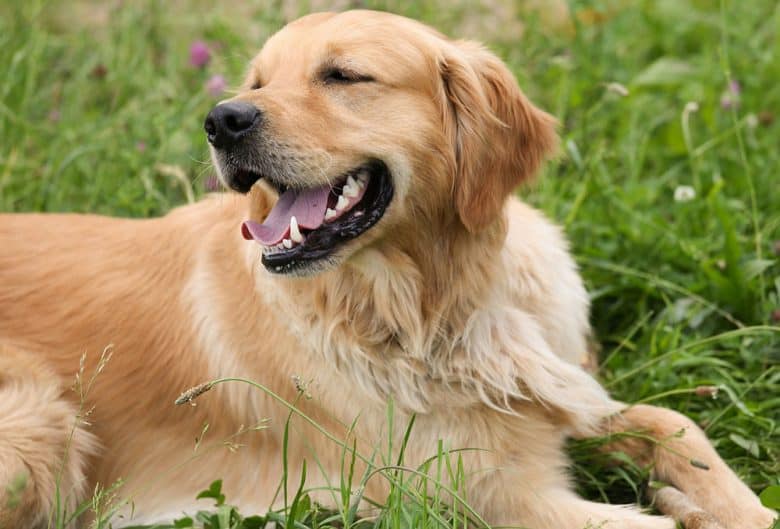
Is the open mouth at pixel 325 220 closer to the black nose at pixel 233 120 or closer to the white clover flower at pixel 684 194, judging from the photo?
the black nose at pixel 233 120

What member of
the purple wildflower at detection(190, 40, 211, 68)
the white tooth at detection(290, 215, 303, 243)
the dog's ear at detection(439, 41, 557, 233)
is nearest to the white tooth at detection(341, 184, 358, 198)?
the white tooth at detection(290, 215, 303, 243)

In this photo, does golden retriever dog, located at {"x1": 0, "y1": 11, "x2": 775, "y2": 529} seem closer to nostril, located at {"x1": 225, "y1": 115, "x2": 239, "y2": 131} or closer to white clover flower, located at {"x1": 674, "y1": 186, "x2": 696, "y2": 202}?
nostril, located at {"x1": 225, "y1": 115, "x2": 239, "y2": 131}

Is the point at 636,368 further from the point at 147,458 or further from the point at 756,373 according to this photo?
the point at 147,458

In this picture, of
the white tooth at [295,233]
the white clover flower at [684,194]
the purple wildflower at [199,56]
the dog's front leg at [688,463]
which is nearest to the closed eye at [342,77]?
the white tooth at [295,233]

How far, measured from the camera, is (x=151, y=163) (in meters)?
4.99

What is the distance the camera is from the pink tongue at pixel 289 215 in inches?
122

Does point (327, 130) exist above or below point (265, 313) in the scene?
above

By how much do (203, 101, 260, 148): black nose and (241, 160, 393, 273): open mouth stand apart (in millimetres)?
276

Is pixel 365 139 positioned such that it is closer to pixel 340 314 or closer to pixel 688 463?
pixel 340 314

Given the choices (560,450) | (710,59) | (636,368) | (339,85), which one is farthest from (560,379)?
(710,59)

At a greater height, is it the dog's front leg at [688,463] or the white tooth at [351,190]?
the white tooth at [351,190]

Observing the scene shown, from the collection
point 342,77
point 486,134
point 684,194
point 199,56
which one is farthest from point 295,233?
point 199,56

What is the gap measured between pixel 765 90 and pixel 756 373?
→ 2128mm

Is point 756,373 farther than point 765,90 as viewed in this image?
No
